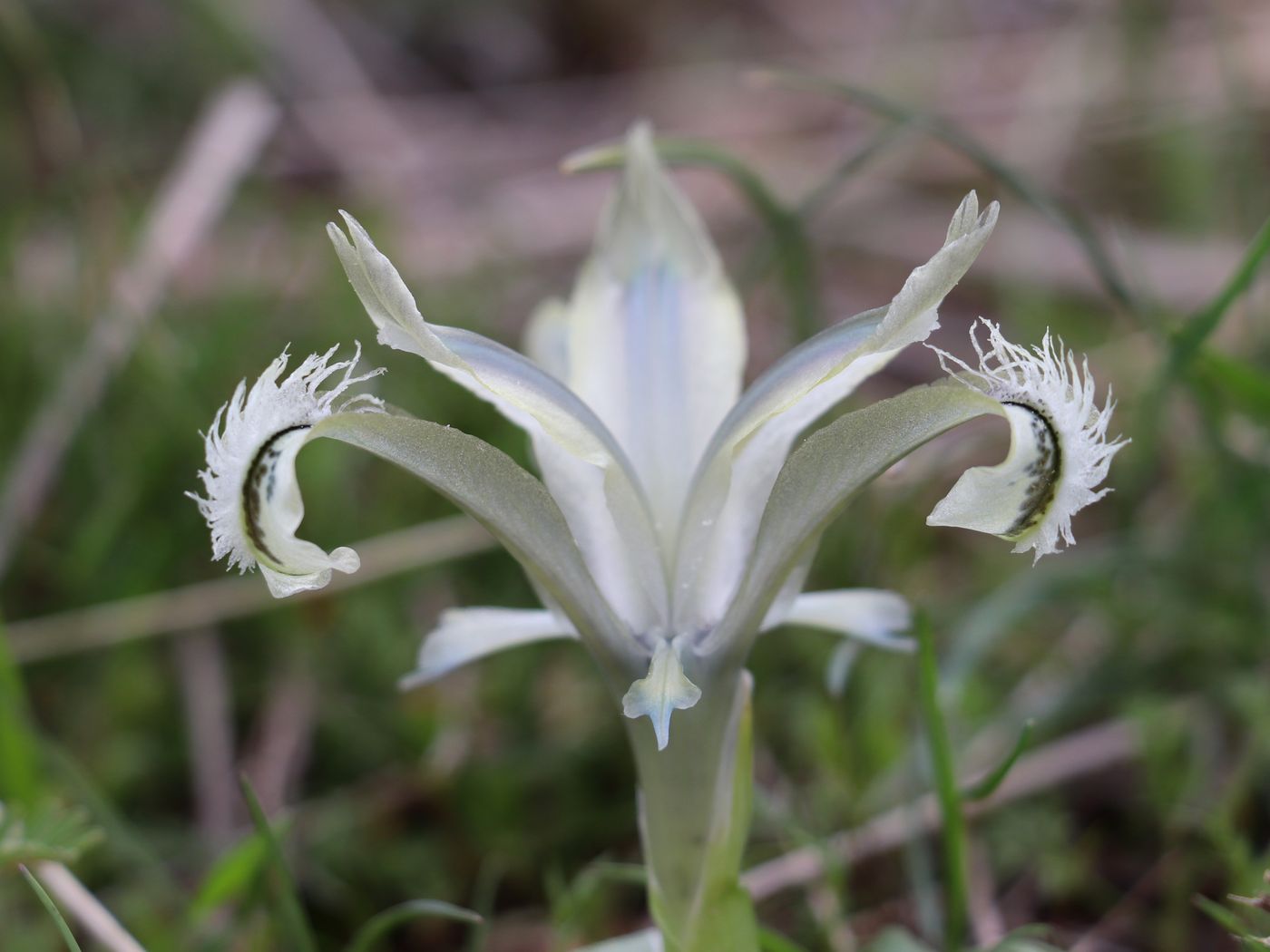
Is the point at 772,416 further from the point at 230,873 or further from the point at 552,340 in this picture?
the point at 230,873

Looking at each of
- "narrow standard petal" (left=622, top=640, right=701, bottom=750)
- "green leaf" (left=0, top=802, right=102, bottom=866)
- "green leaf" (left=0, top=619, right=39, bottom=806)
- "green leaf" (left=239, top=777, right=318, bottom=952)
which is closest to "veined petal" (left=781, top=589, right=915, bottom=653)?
"narrow standard petal" (left=622, top=640, right=701, bottom=750)

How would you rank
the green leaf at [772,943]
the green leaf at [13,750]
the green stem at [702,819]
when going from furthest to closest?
the green leaf at [13,750] < the green leaf at [772,943] < the green stem at [702,819]

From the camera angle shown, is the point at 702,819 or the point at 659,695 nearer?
the point at 659,695

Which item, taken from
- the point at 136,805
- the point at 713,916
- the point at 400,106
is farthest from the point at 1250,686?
the point at 400,106

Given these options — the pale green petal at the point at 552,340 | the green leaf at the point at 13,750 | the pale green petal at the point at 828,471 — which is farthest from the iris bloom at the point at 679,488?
the green leaf at the point at 13,750

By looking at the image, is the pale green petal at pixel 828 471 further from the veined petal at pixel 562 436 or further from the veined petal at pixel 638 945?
the veined petal at pixel 638 945

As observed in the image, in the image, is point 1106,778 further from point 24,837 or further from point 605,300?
point 24,837

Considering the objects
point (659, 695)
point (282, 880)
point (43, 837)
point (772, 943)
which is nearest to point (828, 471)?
point (659, 695)
